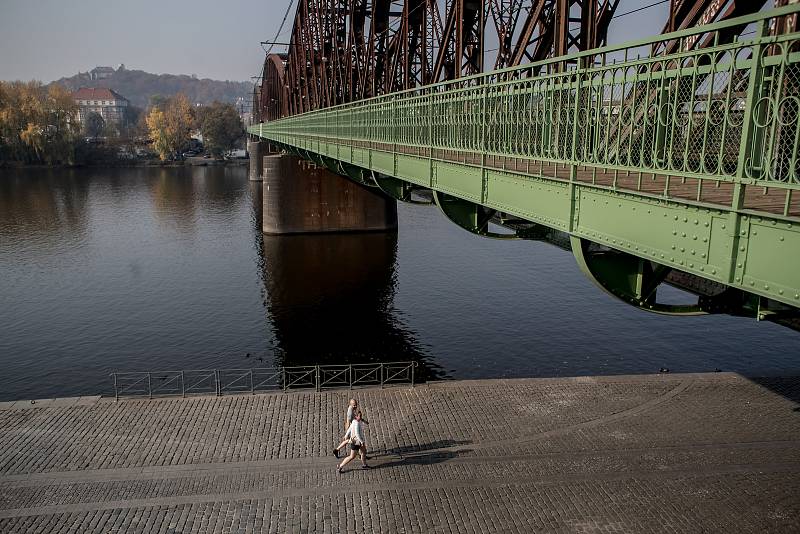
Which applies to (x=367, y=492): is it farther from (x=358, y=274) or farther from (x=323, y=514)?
(x=358, y=274)

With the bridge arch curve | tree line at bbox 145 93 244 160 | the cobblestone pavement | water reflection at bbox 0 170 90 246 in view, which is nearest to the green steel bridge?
the cobblestone pavement

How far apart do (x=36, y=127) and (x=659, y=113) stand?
143 meters

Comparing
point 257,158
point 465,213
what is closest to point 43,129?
point 257,158

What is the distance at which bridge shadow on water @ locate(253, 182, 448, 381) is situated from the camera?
97.6 ft

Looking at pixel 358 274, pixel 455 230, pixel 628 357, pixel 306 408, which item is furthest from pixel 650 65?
pixel 455 230

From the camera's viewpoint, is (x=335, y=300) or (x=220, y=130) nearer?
(x=335, y=300)

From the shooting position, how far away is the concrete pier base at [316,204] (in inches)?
2260

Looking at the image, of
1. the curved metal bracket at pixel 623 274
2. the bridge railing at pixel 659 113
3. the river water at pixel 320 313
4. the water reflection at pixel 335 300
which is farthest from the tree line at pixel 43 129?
the curved metal bracket at pixel 623 274

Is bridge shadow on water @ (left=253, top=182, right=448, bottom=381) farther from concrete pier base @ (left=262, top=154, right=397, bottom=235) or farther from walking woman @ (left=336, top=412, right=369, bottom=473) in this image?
walking woman @ (left=336, top=412, right=369, bottom=473)

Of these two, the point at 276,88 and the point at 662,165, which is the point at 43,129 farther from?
the point at 662,165

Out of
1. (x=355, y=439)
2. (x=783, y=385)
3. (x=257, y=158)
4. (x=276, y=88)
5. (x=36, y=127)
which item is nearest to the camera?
(x=355, y=439)

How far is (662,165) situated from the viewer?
880cm

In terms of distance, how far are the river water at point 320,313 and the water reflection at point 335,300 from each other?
137 mm

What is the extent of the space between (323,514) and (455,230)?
48103 millimetres
